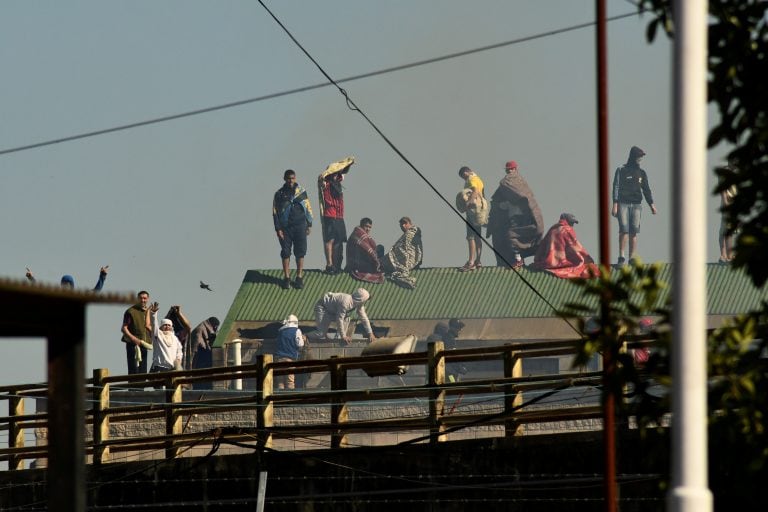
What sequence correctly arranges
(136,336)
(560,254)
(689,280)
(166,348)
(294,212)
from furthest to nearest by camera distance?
(560,254) < (294,212) < (166,348) < (136,336) < (689,280)

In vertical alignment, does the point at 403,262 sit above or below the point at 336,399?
above

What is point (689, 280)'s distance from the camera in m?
8.81

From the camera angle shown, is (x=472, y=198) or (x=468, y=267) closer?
(x=472, y=198)

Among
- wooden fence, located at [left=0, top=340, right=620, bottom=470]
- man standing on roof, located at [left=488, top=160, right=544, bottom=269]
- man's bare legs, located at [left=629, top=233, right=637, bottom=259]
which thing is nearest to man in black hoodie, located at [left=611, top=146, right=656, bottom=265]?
man's bare legs, located at [left=629, top=233, right=637, bottom=259]

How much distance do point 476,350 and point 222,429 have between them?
3.39 metres

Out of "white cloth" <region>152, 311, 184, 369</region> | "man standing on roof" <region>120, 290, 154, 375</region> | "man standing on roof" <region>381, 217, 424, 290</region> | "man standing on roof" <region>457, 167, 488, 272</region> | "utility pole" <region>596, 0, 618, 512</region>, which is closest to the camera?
"utility pole" <region>596, 0, 618, 512</region>

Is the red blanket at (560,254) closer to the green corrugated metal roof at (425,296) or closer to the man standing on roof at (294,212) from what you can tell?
the green corrugated metal roof at (425,296)

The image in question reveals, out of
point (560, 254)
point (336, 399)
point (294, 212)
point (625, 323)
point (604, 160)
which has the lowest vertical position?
point (336, 399)

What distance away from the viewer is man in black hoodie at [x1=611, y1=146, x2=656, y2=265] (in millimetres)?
85625

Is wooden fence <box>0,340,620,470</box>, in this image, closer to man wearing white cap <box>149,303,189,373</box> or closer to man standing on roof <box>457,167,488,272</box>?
man wearing white cap <box>149,303,189,373</box>

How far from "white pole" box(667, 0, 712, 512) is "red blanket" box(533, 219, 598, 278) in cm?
8182

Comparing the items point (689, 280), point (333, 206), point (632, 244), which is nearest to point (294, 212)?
point (333, 206)

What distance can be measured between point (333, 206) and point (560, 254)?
556 inches

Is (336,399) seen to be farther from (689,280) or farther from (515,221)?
(515,221)
